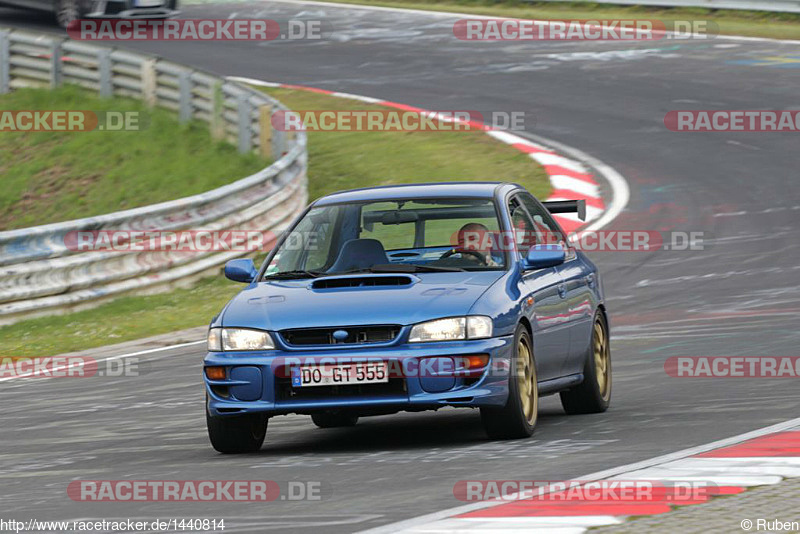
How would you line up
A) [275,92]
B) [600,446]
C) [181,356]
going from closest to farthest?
[600,446] < [181,356] < [275,92]

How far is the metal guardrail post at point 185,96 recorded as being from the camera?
24328 millimetres

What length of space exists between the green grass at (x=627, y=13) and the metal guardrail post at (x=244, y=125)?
470 inches

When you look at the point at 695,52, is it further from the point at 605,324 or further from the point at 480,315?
the point at 480,315

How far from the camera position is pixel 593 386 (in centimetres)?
957

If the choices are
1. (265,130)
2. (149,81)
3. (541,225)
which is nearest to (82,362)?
(541,225)

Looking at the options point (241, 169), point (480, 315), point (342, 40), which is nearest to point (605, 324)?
point (480, 315)

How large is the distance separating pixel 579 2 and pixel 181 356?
2321cm

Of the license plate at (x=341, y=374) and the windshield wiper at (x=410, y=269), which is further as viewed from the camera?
the windshield wiper at (x=410, y=269)

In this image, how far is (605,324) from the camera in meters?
10.2

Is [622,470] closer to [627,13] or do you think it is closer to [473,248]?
[473,248]

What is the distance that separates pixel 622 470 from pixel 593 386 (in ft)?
8.59

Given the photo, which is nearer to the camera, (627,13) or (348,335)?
(348,335)

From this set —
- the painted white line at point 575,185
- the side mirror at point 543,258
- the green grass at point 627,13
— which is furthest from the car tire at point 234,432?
the green grass at point 627,13

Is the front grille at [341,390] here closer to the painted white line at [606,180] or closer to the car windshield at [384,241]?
the car windshield at [384,241]
